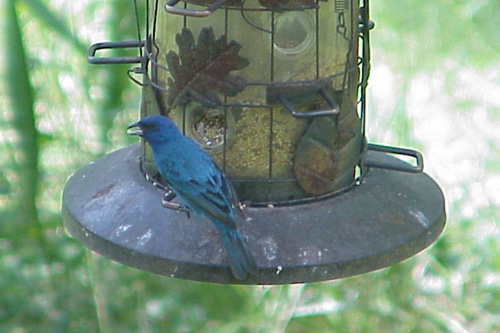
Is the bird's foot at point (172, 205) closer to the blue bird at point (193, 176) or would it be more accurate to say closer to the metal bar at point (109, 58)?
the blue bird at point (193, 176)

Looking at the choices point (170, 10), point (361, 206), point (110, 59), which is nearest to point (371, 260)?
point (361, 206)

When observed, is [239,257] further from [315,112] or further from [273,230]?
[315,112]

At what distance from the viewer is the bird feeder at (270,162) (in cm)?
253

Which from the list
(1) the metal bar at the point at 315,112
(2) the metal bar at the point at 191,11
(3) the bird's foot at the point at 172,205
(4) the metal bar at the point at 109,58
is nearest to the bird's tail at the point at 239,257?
(3) the bird's foot at the point at 172,205

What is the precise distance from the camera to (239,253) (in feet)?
7.85

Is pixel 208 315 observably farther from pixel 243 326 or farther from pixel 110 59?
pixel 110 59

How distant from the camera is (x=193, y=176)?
2715 mm

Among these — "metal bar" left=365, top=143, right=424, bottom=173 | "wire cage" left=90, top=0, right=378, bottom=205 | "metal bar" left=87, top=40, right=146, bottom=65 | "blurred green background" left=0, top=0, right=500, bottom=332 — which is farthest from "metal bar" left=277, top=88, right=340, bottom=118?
"blurred green background" left=0, top=0, right=500, bottom=332

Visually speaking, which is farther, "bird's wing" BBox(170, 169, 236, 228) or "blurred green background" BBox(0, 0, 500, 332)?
"blurred green background" BBox(0, 0, 500, 332)

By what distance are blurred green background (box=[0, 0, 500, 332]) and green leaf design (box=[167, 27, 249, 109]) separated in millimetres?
1004

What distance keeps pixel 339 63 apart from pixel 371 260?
702 mm

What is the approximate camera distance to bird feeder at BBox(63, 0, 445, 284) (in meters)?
2.53

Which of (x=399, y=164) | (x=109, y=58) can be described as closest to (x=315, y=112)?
(x=399, y=164)

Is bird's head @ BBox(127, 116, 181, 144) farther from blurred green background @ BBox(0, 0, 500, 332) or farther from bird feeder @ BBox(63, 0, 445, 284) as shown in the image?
blurred green background @ BBox(0, 0, 500, 332)
